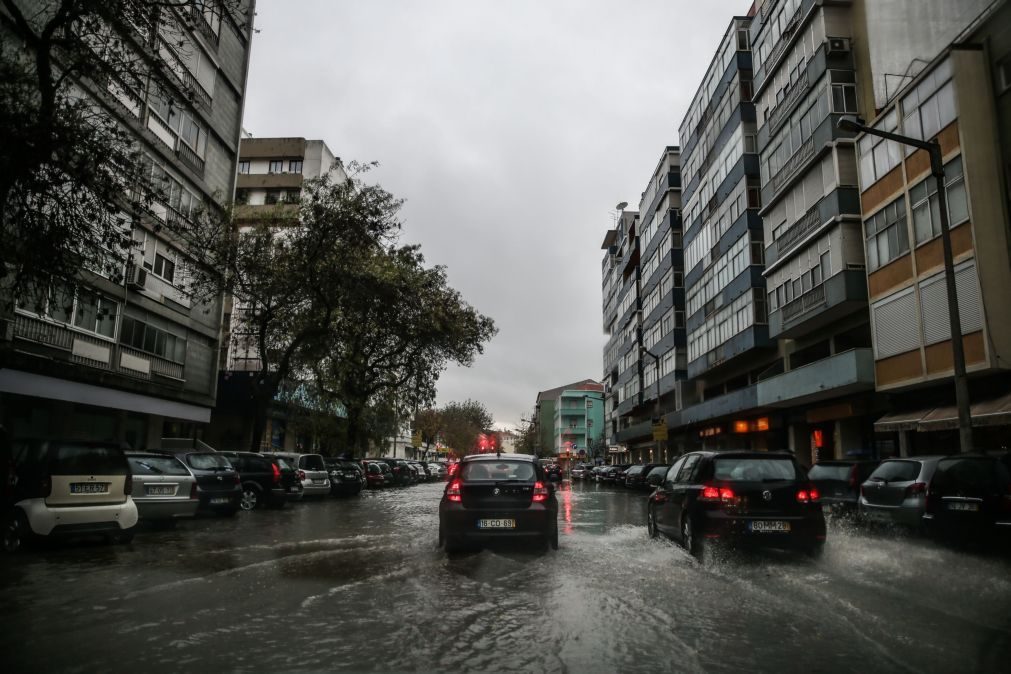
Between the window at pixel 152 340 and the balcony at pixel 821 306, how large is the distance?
23.3 m

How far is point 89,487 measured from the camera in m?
9.97

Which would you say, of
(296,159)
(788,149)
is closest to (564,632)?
(788,149)

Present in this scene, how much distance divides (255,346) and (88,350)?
15944 millimetres

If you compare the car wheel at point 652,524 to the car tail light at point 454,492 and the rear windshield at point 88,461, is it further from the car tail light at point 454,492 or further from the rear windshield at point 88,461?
the rear windshield at point 88,461

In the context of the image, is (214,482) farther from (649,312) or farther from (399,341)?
(649,312)

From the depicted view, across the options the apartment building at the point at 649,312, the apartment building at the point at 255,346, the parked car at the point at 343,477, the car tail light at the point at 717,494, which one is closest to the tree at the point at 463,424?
the apartment building at the point at 649,312

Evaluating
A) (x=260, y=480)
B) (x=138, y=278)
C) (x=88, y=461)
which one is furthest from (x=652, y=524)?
(x=138, y=278)

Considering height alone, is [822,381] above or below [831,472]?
above

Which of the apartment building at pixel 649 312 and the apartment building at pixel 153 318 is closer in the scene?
the apartment building at pixel 153 318

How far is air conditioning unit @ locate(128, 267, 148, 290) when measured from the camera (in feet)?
78.1

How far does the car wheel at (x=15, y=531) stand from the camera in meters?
9.35

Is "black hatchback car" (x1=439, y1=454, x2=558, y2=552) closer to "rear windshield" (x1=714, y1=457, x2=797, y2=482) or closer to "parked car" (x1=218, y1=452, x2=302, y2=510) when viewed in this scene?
"rear windshield" (x1=714, y1=457, x2=797, y2=482)

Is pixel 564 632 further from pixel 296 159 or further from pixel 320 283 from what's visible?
pixel 296 159

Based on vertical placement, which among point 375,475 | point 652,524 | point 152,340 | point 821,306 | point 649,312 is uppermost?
point 649,312
